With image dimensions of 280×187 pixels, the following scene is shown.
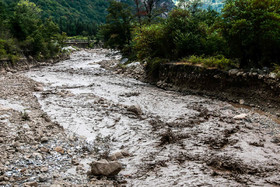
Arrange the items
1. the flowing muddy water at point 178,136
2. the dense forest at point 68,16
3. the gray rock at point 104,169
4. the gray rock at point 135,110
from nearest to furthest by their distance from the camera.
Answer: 1. the gray rock at point 104,169
2. the flowing muddy water at point 178,136
3. the gray rock at point 135,110
4. the dense forest at point 68,16

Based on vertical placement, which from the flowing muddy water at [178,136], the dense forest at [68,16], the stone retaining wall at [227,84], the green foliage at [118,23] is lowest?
the flowing muddy water at [178,136]

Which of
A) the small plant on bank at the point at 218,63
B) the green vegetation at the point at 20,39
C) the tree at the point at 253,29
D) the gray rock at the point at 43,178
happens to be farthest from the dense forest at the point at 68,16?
the gray rock at the point at 43,178

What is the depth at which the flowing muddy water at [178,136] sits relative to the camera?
615cm

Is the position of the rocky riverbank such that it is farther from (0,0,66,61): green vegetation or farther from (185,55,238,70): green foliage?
(0,0,66,61): green vegetation

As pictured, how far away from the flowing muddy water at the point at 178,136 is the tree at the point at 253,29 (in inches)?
165

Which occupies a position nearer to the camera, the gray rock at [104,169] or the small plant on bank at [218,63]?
the gray rock at [104,169]

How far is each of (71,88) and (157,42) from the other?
10103mm

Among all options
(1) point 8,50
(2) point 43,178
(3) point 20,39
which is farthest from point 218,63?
(3) point 20,39

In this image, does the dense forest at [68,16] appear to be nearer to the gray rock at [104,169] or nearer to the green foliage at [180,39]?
the green foliage at [180,39]

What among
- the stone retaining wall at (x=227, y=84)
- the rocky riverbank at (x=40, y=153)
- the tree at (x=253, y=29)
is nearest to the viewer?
the rocky riverbank at (x=40, y=153)

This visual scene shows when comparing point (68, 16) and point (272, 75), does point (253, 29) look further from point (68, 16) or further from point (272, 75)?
point (68, 16)

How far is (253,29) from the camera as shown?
45.4 feet

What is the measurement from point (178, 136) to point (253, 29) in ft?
31.0

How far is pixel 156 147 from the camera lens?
811 cm
